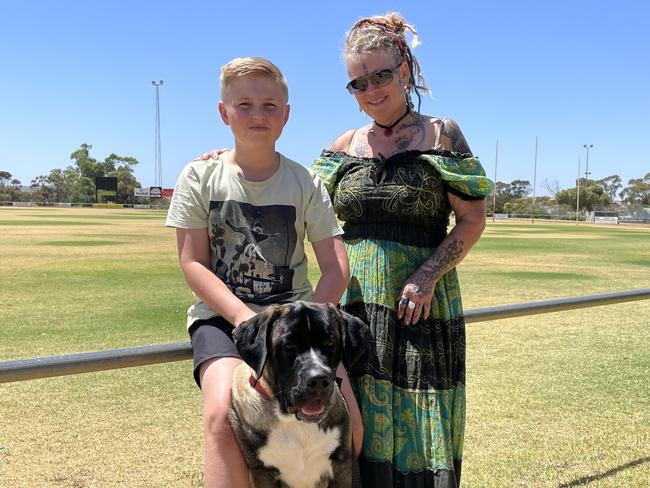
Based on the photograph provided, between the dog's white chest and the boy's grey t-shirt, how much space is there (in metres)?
0.58

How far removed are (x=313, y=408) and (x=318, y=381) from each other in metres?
0.13

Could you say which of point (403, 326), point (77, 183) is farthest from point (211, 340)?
point (77, 183)

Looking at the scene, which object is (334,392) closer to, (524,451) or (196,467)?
(196,467)

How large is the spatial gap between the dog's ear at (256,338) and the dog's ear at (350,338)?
0.27 metres

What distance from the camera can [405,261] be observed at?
3.19 metres

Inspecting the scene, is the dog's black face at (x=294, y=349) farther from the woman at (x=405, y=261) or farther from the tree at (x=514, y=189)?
the tree at (x=514, y=189)

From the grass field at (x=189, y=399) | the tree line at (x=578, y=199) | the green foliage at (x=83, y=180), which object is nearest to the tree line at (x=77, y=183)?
the green foliage at (x=83, y=180)

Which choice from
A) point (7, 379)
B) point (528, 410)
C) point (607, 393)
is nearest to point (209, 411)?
point (7, 379)

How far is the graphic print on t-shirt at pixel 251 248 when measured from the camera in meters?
2.86

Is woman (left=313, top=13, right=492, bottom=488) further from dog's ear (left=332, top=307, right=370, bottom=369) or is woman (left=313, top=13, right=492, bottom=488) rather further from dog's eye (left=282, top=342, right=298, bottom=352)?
dog's eye (left=282, top=342, right=298, bottom=352)

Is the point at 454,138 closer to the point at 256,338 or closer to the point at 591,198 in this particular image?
the point at 256,338

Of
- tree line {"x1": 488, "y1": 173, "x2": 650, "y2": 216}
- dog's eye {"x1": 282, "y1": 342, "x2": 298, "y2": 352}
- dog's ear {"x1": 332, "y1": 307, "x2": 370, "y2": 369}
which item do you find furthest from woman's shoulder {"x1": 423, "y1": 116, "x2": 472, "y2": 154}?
tree line {"x1": 488, "y1": 173, "x2": 650, "y2": 216}

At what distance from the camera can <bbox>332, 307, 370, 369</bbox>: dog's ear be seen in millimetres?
2550

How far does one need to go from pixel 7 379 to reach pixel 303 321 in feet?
3.70
